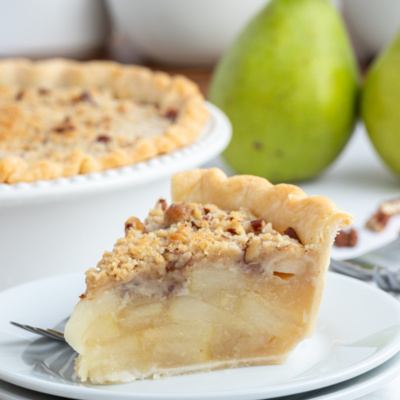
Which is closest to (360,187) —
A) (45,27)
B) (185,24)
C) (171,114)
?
(171,114)

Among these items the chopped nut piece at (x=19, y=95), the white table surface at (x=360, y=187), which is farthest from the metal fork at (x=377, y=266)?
the chopped nut piece at (x=19, y=95)

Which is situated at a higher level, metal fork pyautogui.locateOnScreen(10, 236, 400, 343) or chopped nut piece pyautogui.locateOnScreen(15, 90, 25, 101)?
metal fork pyautogui.locateOnScreen(10, 236, 400, 343)

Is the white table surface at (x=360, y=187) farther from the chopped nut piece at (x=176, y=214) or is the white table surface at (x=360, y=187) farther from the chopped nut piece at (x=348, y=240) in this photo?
the chopped nut piece at (x=176, y=214)

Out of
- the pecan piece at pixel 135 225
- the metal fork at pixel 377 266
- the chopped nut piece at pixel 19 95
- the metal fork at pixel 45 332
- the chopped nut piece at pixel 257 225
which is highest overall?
the chopped nut piece at pixel 257 225

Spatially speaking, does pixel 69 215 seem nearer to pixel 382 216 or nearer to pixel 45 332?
pixel 45 332

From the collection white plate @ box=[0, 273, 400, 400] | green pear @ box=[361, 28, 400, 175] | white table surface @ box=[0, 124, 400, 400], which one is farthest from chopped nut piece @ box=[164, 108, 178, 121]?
white plate @ box=[0, 273, 400, 400]

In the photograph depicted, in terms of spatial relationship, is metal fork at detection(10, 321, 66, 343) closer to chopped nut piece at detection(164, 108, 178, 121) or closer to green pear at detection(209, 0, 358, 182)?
chopped nut piece at detection(164, 108, 178, 121)

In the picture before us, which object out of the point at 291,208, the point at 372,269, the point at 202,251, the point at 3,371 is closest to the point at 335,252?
the point at 372,269
